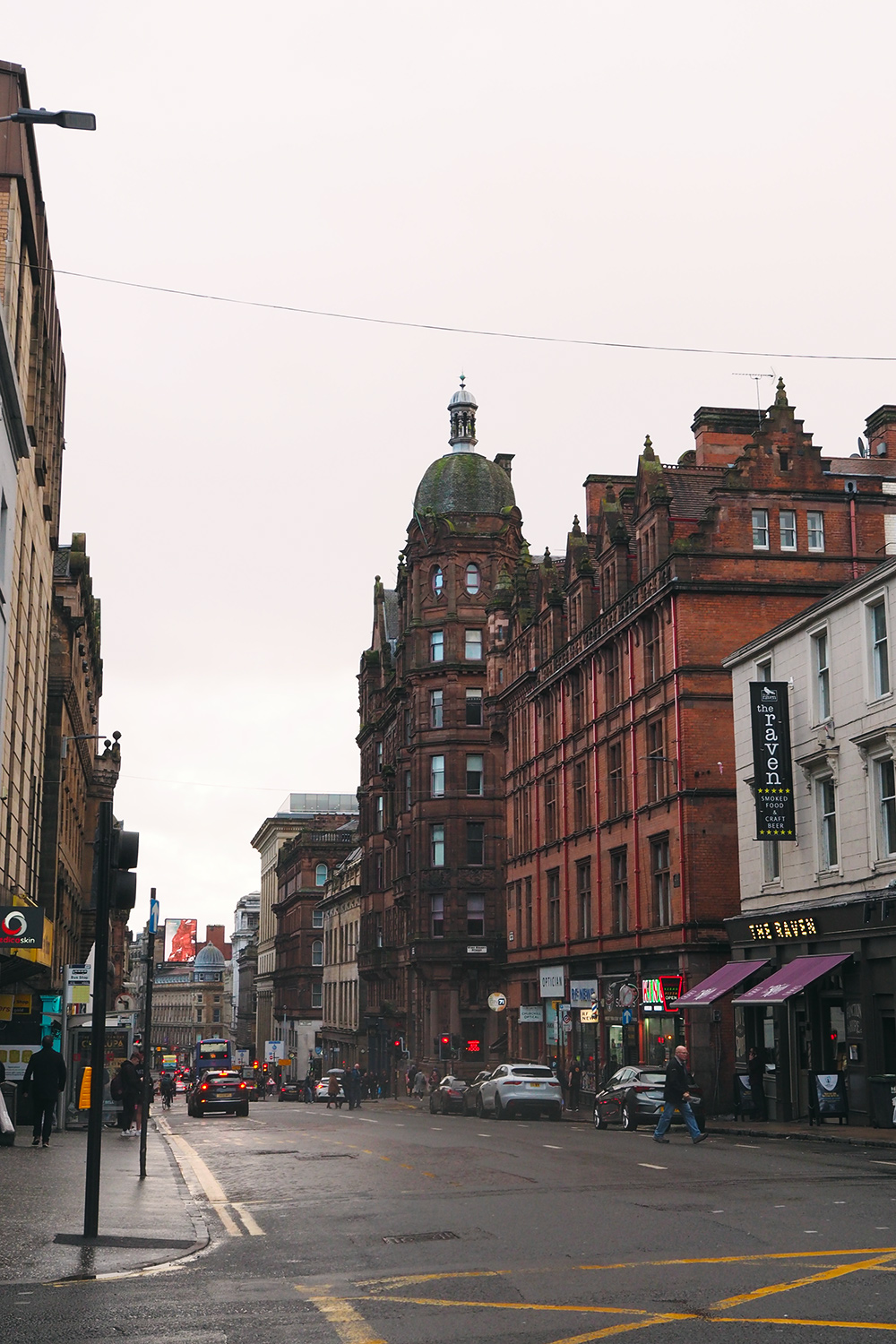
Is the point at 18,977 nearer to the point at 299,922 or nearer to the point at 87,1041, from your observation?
the point at 87,1041

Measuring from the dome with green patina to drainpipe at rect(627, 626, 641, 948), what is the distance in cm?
3021

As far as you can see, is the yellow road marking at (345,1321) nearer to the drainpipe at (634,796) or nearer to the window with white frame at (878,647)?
the window with white frame at (878,647)

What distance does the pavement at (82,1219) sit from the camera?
12.0 m

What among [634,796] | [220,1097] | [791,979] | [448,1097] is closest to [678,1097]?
[791,979]

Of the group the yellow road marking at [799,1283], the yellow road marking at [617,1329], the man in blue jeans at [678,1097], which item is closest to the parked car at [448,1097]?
the man in blue jeans at [678,1097]

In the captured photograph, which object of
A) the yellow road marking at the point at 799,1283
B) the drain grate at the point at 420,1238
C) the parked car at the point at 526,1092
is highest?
the yellow road marking at the point at 799,1283

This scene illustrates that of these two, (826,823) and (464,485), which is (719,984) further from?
(464,485)

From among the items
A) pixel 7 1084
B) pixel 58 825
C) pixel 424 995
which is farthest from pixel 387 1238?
pixel 424 995

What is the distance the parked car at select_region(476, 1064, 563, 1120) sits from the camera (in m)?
38.2

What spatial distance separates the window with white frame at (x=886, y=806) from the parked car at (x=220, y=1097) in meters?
26.0

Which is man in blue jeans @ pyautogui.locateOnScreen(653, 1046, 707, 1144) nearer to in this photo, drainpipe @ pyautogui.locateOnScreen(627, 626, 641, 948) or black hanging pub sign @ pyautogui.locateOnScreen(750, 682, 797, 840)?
black hanging pub sign @ pyautogui.locateOnScreen(750, 682, 797, 840)

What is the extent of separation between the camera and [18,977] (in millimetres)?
36250

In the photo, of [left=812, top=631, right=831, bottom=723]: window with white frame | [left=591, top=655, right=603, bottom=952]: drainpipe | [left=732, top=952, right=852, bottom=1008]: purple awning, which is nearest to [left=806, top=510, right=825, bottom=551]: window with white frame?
[left=812, top=631, right=831, bottom=723]: window with white frame

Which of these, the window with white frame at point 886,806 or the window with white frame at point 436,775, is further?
the window with white frame at point 436,775
